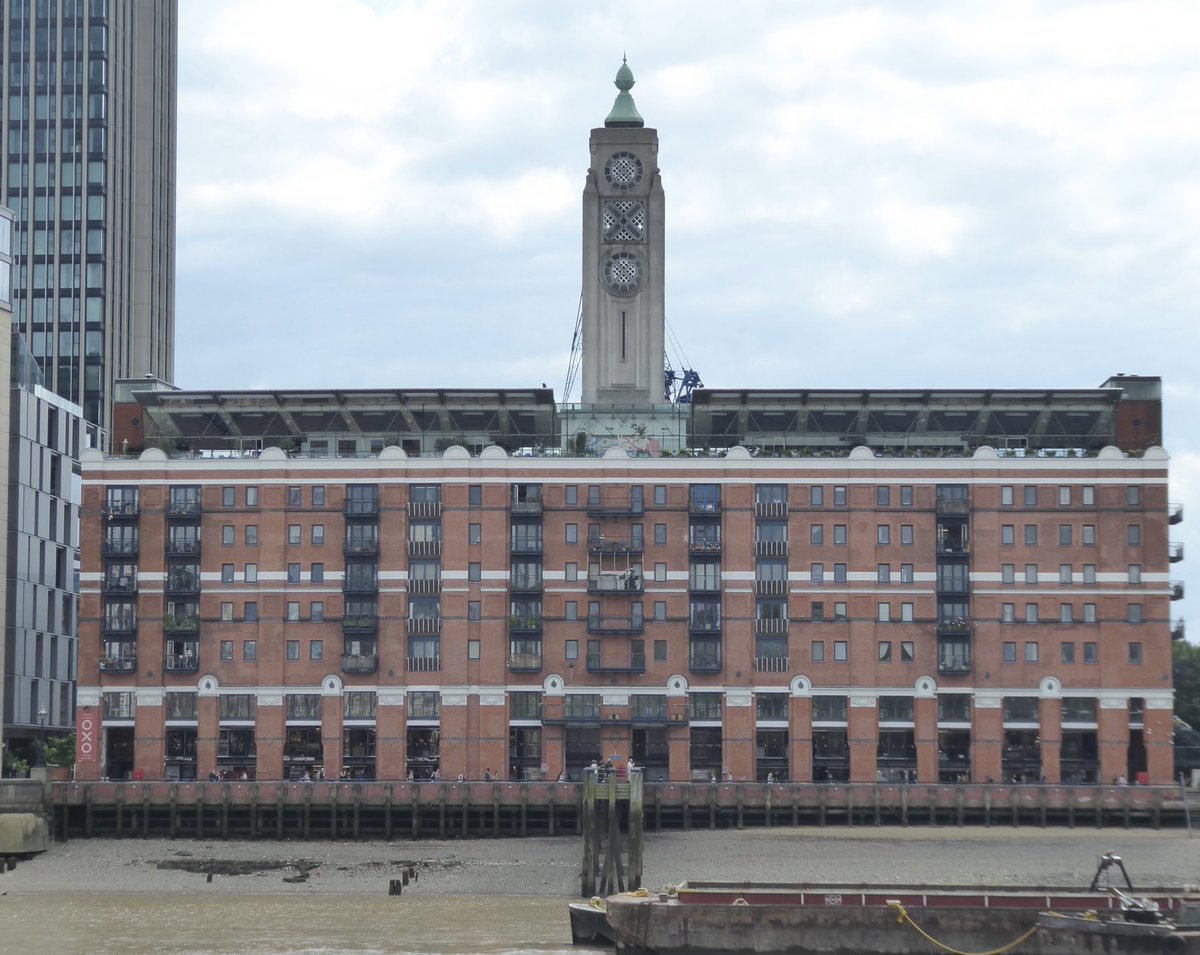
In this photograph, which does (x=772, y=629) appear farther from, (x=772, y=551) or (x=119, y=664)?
(x=119, y=664)

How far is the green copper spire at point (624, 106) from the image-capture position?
16488cm

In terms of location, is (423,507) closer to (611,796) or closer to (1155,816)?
(611,796)

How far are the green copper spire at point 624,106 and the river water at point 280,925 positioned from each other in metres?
71.0

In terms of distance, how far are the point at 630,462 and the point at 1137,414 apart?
36276 mm

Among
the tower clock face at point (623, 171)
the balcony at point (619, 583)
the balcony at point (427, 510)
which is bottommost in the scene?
the balcony at point (619, 583)

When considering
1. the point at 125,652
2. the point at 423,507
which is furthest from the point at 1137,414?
the point at 125,652

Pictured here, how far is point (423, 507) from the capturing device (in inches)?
5896

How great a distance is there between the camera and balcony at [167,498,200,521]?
150375mm

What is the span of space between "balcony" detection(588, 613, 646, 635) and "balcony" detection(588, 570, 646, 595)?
63.7 inches

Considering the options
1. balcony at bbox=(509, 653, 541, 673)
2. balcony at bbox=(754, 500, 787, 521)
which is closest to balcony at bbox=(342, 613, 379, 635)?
balcony at bbox=(509, 653, 541, 673)

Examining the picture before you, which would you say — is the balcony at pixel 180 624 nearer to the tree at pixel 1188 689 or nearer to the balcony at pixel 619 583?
the balcony at pixel 619 583

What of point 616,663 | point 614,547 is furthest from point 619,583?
point 616,663

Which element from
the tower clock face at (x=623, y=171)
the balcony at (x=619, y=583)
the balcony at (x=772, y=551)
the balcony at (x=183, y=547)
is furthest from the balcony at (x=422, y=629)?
the tower clock face at (x=623, y=171)

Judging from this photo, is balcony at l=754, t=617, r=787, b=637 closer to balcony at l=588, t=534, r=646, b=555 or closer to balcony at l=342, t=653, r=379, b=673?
balcony at l=588, t=534, r=646, b=555
